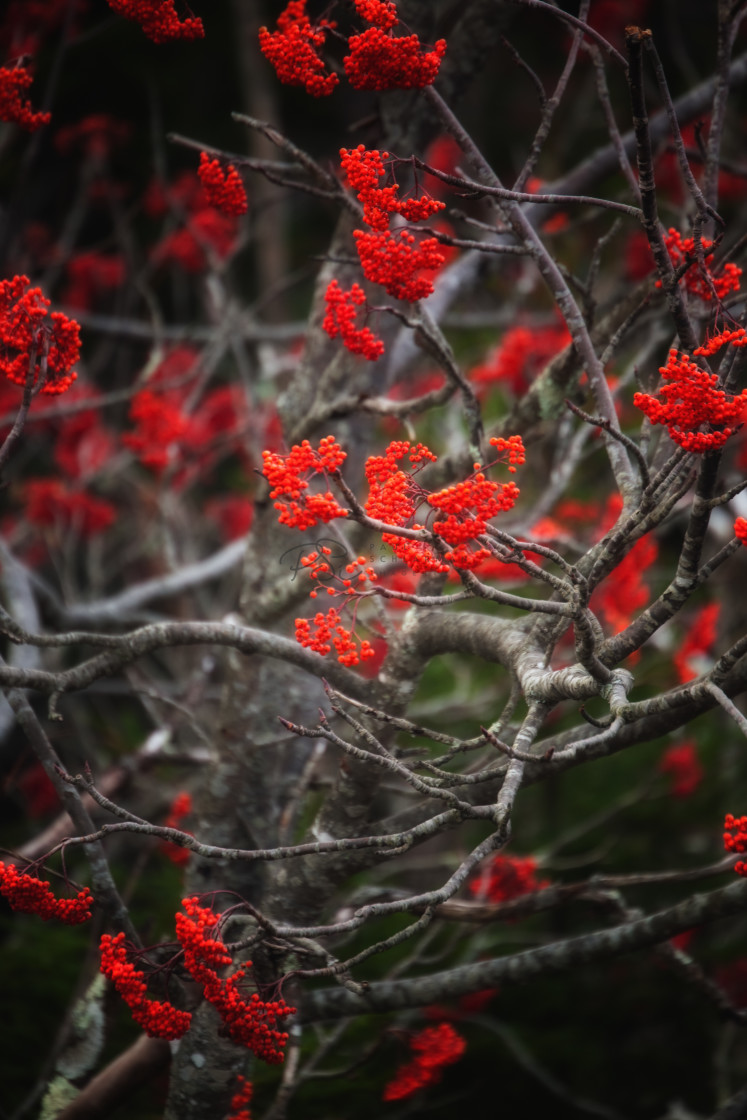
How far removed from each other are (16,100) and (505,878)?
310cm

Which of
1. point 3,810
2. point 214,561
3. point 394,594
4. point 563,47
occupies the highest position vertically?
point 563,47

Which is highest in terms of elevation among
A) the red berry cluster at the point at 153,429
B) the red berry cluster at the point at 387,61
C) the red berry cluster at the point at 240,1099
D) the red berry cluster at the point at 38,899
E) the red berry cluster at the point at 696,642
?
the red berry cluster at the point at 153,429

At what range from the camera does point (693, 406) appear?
1470 mm

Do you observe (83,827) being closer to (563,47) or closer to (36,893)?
(36,893)

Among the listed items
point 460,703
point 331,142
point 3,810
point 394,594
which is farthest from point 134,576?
point 394,594

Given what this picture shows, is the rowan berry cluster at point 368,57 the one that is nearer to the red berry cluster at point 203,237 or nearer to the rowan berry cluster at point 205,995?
the rowan berry cluster at point 205,995

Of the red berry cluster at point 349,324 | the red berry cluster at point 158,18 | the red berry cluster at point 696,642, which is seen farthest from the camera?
the red berry cluster at point 696,642

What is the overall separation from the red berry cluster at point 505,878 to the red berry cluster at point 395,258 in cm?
236

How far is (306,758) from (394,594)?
1.61m

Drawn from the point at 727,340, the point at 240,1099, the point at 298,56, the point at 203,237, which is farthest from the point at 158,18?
the point at 203,237

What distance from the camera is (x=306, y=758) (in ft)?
9.91

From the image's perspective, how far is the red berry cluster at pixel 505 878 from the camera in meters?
3.33

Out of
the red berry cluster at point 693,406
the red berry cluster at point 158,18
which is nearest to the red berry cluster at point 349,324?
the red berry cluster at point 158,18

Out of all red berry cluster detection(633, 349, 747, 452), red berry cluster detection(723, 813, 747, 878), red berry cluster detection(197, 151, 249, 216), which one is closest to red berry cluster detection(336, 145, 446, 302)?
red berry cluster detection(197, 151, 249, 216)
